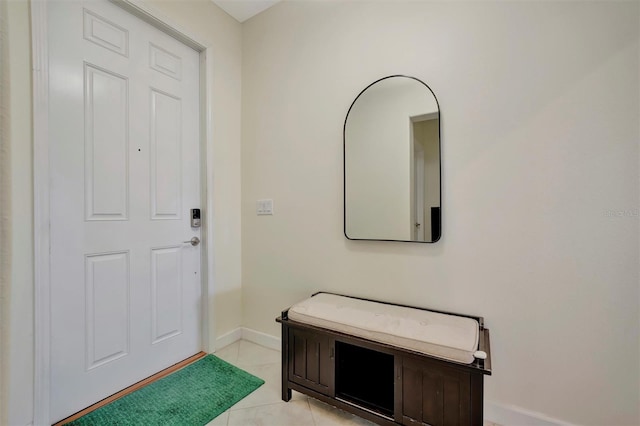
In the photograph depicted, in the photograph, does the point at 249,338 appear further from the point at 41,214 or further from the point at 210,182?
the point at 41,214

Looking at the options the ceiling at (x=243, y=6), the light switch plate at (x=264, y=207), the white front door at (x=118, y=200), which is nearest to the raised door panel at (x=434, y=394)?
the light switch plate at (x=264, y=207)

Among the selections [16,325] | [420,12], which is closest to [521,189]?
[420,12]

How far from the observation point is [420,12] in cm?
158

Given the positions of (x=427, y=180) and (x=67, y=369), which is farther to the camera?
(x=427, y=180)

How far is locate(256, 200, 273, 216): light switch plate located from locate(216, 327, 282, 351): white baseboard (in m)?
0.93

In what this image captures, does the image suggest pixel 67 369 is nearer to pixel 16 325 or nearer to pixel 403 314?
pixel 16 325

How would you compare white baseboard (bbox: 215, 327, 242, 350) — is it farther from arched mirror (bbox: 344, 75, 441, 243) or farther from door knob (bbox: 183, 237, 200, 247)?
arched mirror (bbox: 344, 75, 441, 243)

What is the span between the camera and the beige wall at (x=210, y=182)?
123 centimetres

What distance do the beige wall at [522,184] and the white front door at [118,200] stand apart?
98 cm

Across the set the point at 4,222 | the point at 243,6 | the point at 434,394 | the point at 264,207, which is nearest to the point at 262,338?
the point at 264,207

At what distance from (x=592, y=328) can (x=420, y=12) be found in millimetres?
1759

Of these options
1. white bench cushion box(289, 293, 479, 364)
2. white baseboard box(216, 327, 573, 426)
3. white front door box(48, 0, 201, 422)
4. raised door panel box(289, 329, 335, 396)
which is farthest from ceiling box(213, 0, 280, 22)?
white baseboard box(216, 327, 573, 426)

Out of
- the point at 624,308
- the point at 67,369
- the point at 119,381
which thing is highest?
the point at 624,308

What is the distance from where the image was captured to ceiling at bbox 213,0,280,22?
2.08m
